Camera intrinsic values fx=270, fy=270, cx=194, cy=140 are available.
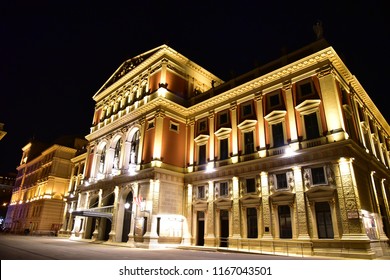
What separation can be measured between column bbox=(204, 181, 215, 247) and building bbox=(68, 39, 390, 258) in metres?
0.09

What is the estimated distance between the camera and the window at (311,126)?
20.0 metres

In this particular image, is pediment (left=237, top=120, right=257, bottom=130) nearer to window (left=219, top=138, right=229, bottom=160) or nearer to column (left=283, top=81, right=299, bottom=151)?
window (left=219, top=138, right=229, bottom=160)

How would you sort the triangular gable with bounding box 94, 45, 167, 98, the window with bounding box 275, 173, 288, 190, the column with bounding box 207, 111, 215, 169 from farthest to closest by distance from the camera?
the triangular gable with bounding box 94, 45, 167, 98 → the column with bounding box 207, 111, 215, 169 → the window with bounding box 275, 173, 288, 190

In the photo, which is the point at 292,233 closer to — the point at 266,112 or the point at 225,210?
the point at 225,210

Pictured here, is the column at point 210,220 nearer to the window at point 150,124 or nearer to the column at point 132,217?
the column at point 132,217

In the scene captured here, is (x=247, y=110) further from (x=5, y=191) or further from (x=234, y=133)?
(x=5, y=191)

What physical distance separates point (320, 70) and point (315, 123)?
411cm

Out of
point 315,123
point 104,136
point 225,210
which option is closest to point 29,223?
point 104,136

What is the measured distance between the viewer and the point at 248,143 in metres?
24.2

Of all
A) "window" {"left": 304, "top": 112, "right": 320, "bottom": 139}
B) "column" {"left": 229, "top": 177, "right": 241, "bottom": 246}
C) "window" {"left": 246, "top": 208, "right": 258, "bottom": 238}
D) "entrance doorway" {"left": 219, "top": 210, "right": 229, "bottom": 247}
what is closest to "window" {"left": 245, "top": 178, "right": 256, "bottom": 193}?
"column" {"left": 229, "top": 177, "right": 241, "bottom": 246}

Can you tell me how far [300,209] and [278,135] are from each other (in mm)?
6214

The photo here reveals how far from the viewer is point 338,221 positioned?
56.3ft

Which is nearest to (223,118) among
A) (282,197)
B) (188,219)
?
(282,197)

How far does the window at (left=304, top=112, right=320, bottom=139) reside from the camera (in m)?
20.0
